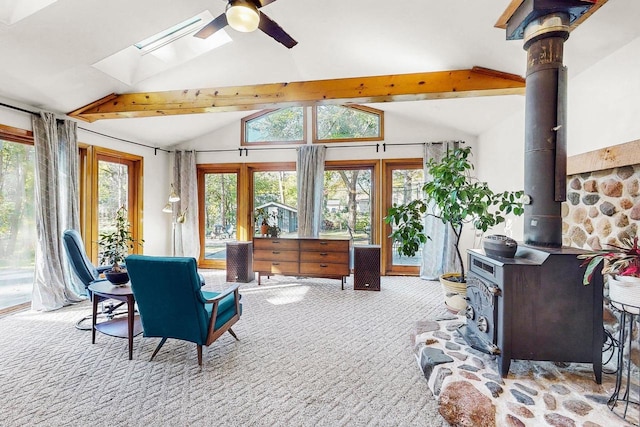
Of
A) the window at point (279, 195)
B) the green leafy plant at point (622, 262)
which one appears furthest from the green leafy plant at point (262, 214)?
the green leafy plant at point (622, 262)

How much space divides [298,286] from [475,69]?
3.52 meters

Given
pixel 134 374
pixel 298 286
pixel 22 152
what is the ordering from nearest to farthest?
1. pixel 134 374
2. pixel 22 152
3. pixel 298 286

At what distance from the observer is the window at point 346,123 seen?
5258mm

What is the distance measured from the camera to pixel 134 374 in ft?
7.29

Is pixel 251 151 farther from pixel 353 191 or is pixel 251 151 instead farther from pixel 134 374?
pixel 134 374

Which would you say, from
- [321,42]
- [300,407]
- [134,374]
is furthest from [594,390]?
[321,42]

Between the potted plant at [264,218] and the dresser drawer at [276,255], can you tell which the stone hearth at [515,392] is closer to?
the dresser drawer at [276,255]

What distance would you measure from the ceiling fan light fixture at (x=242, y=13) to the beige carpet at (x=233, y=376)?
2300mm

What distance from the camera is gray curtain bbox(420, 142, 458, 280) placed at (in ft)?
15.9

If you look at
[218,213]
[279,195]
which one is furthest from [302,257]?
[218,213]

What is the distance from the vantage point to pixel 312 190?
5.19 meters

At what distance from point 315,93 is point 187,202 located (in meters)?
3.38

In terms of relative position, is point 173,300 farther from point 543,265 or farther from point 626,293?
point 626,293

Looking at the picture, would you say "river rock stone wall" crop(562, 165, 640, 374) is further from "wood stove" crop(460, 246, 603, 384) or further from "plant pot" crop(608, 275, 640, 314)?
Answer: "plant pot" crop(608, 275, 640, 314)
